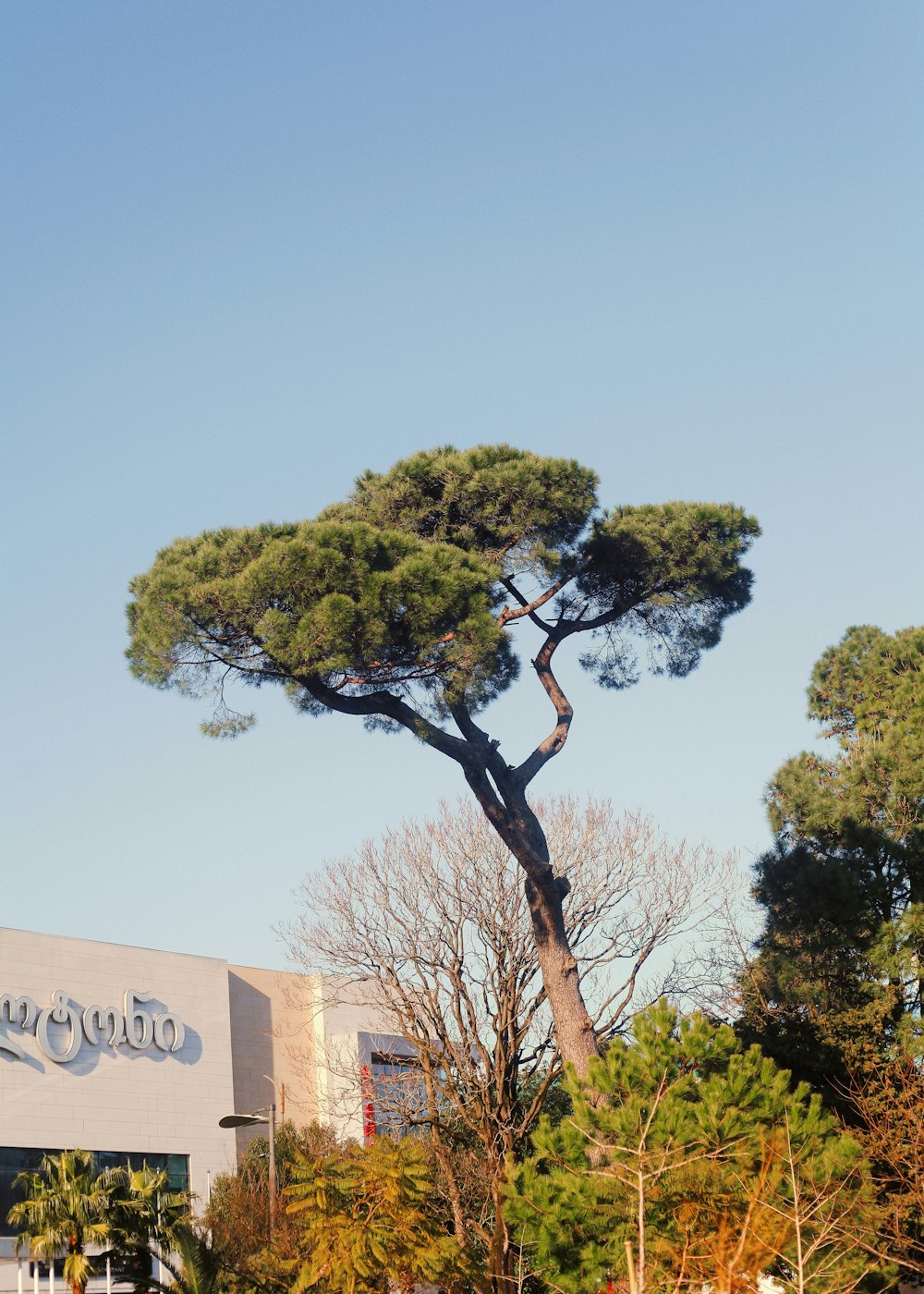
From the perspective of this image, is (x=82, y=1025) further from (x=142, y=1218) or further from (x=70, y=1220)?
(x=70, y=1220)

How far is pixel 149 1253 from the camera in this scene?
2105 centimetres

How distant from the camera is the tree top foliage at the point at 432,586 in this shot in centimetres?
1538

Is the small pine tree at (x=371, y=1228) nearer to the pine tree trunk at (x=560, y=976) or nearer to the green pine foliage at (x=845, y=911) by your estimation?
the pine tree trunk at (x=560, y=976)

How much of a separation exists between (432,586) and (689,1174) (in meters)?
6.51

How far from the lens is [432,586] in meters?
15.6

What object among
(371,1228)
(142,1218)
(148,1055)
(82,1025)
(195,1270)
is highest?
(82,1025)

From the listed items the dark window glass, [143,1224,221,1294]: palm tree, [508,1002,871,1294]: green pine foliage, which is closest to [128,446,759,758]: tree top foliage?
[508,1002,871,1294]: green pine foliage

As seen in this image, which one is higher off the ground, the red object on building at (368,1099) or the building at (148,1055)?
the building at (148,1055)

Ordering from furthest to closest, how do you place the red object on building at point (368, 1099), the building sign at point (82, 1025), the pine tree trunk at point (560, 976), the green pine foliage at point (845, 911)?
the building sign at point (82, 1025)
the red object on building at point (368, 1099)
the green pine foliage at point (845, 911)
the pine tree trunk at point (560, 976)

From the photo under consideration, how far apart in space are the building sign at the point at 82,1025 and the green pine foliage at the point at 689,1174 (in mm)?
19747

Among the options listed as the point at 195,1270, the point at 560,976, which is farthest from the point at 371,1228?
the point at 195,1270

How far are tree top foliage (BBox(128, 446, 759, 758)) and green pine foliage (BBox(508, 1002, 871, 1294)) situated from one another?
4328mm

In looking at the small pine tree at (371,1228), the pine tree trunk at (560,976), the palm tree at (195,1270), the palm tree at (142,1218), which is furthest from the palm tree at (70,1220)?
the pine tree trunk at (560,976)

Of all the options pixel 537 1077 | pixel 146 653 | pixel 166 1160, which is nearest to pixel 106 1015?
pixel 166 1160
